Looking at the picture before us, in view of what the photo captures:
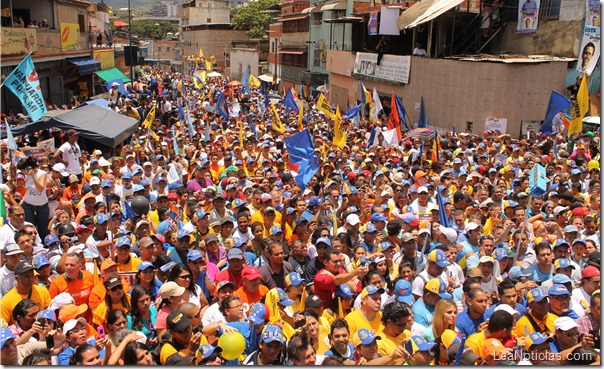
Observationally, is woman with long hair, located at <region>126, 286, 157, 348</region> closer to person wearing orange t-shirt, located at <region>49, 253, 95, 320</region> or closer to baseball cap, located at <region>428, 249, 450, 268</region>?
person wearing orange t-shirt, located at <region>49, 253, 95, 320</region>

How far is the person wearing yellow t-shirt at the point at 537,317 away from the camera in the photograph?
16.6 feet

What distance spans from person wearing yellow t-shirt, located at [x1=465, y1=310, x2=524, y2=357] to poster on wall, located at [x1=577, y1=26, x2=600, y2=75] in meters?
18.4

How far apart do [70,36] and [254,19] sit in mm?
52253

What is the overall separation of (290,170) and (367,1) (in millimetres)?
27469

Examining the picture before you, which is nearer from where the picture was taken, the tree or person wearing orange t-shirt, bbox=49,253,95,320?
person wearing orange t-shirt, bbox=49,253,95,320

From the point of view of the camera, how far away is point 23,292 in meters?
5.38

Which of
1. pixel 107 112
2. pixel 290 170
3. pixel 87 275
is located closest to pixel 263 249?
pixel 87 275

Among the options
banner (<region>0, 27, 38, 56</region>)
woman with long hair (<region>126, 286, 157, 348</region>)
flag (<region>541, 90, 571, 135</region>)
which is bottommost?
woman with long hair (<region>126, 286, 157, 348</region>)

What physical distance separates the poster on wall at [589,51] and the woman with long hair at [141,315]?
1943 cm

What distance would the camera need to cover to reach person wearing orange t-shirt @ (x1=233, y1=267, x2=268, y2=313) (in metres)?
5.61

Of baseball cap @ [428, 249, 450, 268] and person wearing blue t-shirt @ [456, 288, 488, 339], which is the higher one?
baseball cap @ [428, 249, 450, 268]

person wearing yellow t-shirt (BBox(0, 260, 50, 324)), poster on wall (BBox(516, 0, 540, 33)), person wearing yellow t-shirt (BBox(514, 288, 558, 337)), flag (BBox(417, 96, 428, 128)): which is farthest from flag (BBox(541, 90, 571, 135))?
person wearing yellow t-shirt (BBox(0, 260, 50, 324))

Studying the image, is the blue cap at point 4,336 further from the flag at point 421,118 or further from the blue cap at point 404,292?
the flag at point 421,118

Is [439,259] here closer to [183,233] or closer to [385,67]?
[183,233]
